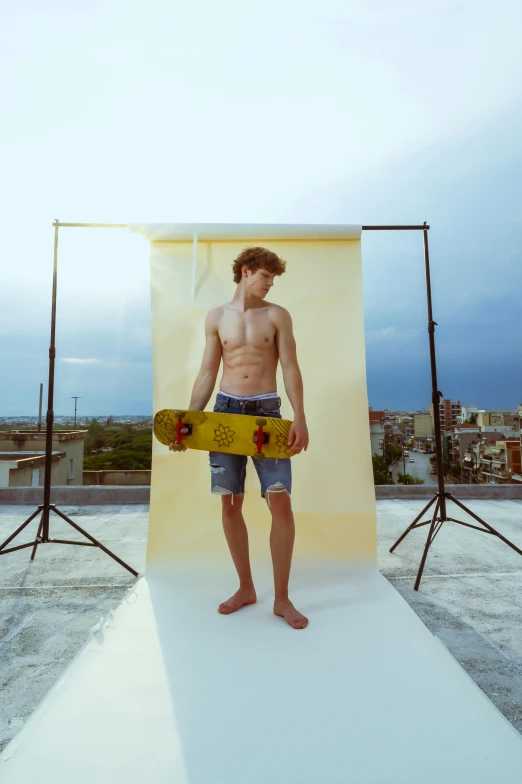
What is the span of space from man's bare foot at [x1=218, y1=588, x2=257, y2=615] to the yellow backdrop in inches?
22.8

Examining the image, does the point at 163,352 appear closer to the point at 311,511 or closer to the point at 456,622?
the point at 311,511

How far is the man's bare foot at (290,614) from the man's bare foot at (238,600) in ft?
0.56

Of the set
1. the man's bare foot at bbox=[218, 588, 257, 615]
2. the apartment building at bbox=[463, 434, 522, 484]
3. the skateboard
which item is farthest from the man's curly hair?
the apartment building at bbox=[463, 434, 522, 484]

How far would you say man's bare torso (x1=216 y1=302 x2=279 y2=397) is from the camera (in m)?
2.53

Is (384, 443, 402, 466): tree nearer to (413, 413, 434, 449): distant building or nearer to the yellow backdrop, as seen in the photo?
(413, 413, 434, 449): distant building

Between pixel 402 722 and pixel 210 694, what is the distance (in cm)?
64

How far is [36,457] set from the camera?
42.8 ft

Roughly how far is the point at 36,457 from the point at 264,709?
12.9 m

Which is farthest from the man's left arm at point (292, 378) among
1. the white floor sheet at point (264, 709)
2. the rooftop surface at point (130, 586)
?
the rooftop surface at point (130, 586)

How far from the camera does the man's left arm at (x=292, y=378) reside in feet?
7.72

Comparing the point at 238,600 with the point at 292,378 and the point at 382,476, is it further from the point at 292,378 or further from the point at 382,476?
the point at 382,476

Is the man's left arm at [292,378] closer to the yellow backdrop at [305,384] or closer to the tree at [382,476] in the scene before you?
the yellow backdrop at [305,384]

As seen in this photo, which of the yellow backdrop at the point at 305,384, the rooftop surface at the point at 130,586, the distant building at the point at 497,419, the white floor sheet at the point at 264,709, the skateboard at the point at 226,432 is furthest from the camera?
the distant building at the point at 497,419

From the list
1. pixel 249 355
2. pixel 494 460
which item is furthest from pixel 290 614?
pixel 494 460
